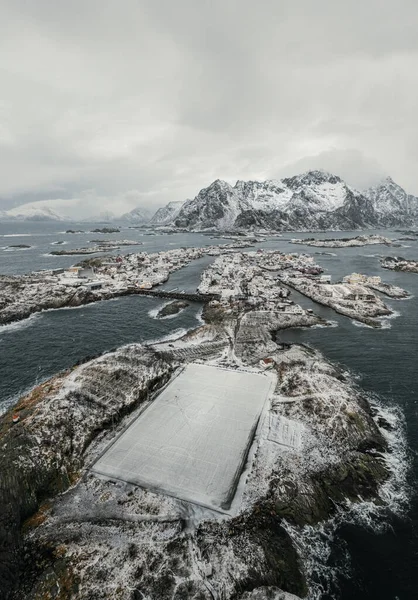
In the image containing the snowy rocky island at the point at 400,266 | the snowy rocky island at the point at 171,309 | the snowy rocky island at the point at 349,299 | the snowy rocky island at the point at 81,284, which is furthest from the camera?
the snowy rocky island at the point at 400,266

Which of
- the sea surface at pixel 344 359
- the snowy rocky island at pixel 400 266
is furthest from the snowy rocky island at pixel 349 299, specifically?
the snowy rocky island at pixel 400 266

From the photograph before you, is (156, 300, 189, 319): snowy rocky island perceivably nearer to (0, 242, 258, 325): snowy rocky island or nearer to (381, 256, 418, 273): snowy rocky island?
(0, 242, 258, 325): snowy rocky island

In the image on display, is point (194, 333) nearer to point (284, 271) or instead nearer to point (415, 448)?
point (415, 448)

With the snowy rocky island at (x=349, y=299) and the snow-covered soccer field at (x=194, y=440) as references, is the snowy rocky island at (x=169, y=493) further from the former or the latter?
the snowy rocky island at (x=349, y=299)

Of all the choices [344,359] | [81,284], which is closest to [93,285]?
[81,284]

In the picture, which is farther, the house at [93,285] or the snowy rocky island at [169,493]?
the house at [93,285]

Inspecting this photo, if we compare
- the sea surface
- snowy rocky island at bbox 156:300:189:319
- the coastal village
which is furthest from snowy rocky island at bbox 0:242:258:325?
snowy rocky island at bbox 156:300:189:319
